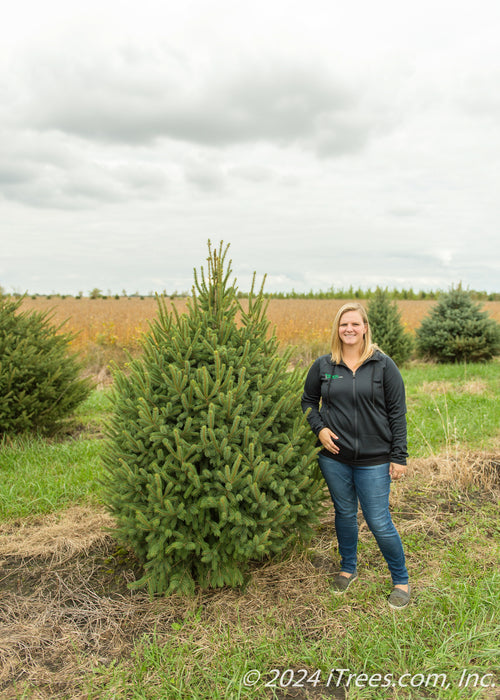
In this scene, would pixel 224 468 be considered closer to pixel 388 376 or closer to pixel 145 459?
pixel 145 459

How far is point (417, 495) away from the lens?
5230 millimetres

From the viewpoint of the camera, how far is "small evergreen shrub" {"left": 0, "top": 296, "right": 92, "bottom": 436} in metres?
6.70

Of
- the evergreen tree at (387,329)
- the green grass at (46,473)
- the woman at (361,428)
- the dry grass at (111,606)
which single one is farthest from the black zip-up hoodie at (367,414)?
the evergreen tree at (387,329)

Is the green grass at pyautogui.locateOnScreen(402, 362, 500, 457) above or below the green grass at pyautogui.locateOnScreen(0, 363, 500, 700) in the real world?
above

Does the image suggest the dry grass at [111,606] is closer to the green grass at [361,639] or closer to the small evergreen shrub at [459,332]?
the green grass at [361,639]

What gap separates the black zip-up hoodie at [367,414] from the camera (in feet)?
10.9

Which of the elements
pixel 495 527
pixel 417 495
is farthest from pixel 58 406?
pixel 495 527

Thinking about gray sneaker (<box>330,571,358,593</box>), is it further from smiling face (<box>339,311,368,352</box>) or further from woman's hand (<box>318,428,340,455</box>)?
smiling face (<box>339,311,368,352</box>)

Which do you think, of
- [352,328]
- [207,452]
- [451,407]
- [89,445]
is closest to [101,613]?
[207,452]

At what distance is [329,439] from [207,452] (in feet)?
2.87

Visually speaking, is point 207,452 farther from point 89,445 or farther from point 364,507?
point 89,445

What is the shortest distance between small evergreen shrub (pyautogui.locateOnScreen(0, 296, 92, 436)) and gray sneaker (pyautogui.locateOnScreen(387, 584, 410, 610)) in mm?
5386

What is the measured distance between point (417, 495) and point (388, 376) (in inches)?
97.7

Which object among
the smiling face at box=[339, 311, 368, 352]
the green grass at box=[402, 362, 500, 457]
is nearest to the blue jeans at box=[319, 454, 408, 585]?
the smiling face at box=[339, 311, 368, 352]
